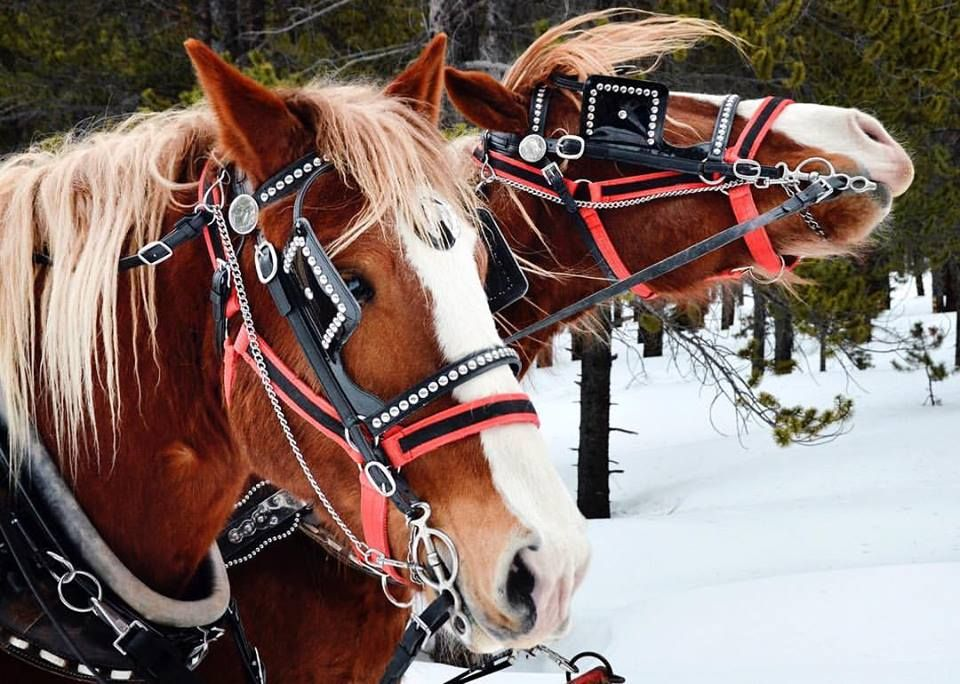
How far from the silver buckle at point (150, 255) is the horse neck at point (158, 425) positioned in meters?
Result: 0.04

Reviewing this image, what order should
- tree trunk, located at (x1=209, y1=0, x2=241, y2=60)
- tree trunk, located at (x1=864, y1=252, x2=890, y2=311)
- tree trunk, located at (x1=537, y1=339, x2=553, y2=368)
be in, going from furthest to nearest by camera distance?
tree trunk, located at (x1=864, y1=252, x2=890, y2=311) → tree trunk, located at (x1=209, y1=0, x2=241, y2=60) → tree trunk, located at (x1=537, y1=339, x2=553, y2=368)

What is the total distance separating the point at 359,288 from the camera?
1.41 metres

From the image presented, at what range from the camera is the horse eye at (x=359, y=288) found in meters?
1.41

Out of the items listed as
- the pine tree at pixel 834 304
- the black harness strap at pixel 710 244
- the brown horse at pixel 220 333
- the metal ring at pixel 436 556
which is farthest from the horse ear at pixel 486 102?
the pine tree at pixel 834 304

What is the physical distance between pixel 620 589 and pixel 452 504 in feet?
15.1

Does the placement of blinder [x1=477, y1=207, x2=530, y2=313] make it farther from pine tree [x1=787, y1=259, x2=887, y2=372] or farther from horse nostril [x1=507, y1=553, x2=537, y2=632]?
pine tree [x1=787, y1=259, x2=887, y2=372]

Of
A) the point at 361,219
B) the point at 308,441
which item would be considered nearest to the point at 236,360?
the point at 308,441

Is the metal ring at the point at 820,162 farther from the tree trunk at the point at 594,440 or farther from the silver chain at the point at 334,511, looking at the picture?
the tree trunk at the point at 594,440

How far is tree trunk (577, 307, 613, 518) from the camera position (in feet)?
27.6

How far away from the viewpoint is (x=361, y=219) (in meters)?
1.44

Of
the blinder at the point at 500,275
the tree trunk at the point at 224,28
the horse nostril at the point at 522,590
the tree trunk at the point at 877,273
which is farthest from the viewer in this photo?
the tree trunk at the point at 877,273

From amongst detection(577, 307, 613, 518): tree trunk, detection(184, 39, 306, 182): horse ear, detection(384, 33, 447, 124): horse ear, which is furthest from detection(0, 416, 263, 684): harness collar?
detection(577, 307, 613, 518): tree trunk

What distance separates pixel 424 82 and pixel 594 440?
277 inches

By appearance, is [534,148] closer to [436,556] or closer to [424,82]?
[424,82]
